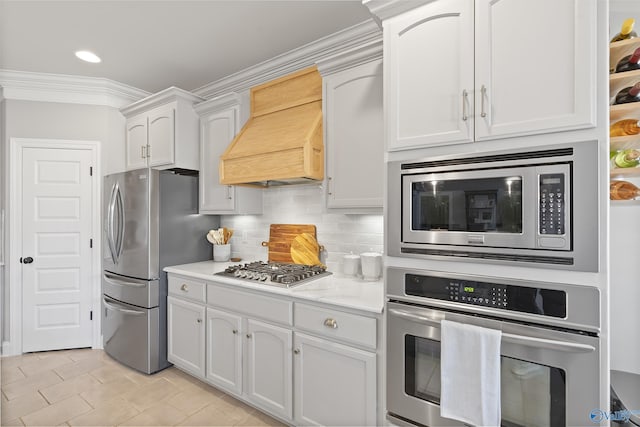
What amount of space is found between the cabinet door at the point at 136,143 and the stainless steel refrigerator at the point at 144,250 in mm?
329

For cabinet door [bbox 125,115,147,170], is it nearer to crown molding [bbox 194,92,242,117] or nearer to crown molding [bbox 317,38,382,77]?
crown molding [bbox 194,92,242,117]

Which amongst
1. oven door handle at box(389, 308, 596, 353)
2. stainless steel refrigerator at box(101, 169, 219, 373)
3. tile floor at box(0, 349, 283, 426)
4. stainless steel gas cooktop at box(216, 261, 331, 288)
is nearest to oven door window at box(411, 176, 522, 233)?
oven door handle at box(389, 308, 596, 353)

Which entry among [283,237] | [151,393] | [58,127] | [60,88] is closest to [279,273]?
[283,237]

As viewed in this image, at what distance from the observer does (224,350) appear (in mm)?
2379

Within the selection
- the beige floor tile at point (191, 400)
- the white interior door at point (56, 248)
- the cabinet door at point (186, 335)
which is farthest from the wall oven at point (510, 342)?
the white interior door at point (56, 248)

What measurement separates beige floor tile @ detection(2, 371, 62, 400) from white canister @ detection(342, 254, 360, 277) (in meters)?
2.63

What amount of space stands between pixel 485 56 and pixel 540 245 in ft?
2.68

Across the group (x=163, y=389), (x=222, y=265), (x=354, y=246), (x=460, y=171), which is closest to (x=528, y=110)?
(x=460, y=171)

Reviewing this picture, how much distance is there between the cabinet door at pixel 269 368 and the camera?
6.63 feet

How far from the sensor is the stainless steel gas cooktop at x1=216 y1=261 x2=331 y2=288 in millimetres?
2170

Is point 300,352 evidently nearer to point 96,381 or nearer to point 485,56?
point 485,56

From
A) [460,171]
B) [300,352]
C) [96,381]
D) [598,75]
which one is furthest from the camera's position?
[96,381]

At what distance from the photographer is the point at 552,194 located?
1.24 metres

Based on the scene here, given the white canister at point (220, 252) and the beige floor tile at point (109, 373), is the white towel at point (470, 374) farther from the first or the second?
the beige floor tile at point (109, 373)
